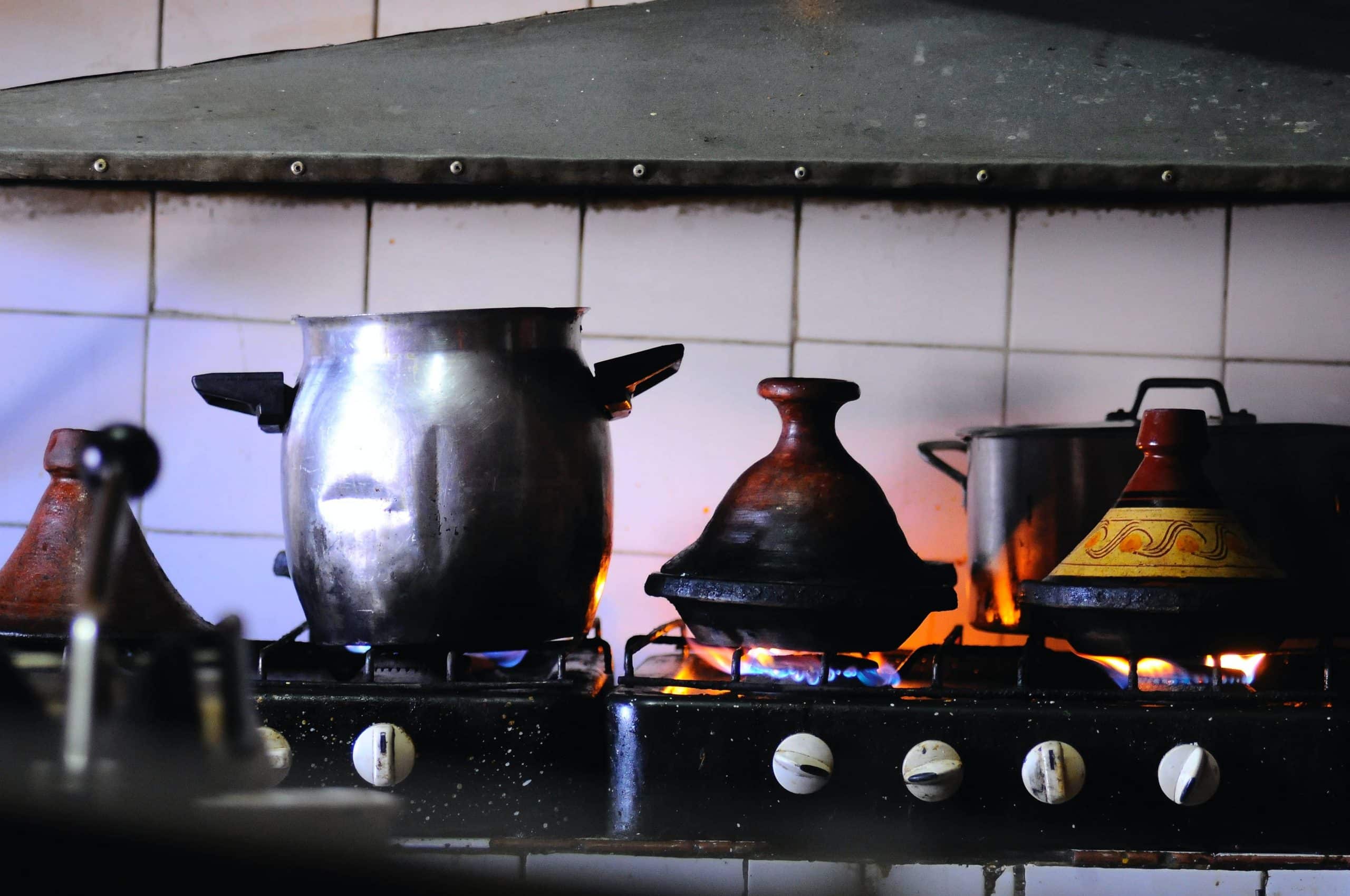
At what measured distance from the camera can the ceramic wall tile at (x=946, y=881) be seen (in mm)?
1004

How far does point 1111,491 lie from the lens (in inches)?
40.1

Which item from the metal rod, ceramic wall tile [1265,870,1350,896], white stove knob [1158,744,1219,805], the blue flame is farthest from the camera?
the blue flame

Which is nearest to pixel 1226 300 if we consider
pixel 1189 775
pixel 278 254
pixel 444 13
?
pixel 1189 775

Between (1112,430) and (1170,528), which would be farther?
(1112,430)

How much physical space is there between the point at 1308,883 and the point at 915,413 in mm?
553

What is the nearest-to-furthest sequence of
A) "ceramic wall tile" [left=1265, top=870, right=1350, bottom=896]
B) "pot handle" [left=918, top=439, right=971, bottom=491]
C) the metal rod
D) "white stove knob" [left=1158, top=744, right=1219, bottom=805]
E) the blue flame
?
the metal rod, "white stove knob" [left=1158, top=744, right=1219, bottom=805], "ceramic wall tile" [left=1265, top=870, right=1350, bottom=896], the blue flame, "pot handle" [left=918, top=439, right=971, bottom=491]

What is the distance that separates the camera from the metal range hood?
3.26ft

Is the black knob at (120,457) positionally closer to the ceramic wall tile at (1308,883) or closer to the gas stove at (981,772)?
the gas stove at (981,772)

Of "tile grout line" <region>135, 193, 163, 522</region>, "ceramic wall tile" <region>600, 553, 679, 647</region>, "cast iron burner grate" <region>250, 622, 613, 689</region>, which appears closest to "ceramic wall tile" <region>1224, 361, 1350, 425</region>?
"ceramic wall tile" <region>600, 553, 679, 647</region>

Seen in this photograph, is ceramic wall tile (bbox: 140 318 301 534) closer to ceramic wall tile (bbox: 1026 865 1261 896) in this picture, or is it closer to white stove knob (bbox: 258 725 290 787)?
white stove knob (bbox: 258 725 290 787)

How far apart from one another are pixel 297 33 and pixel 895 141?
681 mm

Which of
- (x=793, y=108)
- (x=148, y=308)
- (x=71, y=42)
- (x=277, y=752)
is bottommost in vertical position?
(x=277, y=752)

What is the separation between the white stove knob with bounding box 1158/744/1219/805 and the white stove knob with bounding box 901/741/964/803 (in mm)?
129

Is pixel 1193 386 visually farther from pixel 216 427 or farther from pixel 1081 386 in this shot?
pixel 216 427
